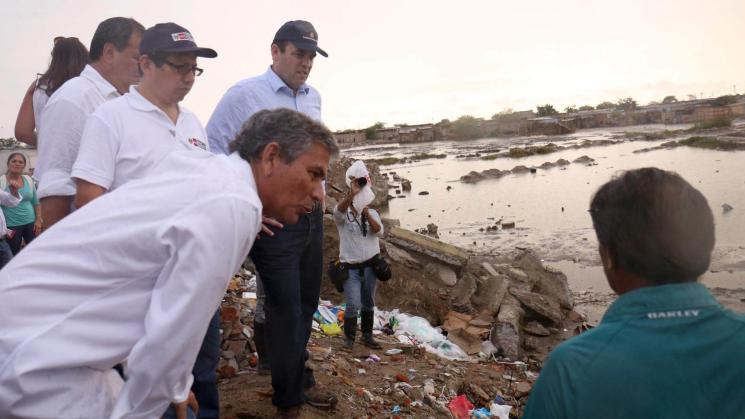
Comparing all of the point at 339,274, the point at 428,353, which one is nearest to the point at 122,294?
the point at 339,274

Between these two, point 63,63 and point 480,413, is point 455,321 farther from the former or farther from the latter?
point 63,63

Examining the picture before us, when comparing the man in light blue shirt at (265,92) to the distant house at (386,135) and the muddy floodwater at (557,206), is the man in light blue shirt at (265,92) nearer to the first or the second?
the muddy floodwater at (557,206)

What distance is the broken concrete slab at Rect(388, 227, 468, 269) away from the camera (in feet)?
28.0

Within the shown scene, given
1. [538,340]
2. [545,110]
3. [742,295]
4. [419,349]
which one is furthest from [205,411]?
[545,110]

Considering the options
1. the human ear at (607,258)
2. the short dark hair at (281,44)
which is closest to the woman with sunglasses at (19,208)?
the short dark hair at (281,44)

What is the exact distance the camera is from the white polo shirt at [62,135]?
290cm

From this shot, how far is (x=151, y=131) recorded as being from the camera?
288 cm

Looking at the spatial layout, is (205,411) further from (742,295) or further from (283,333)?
(742,295)

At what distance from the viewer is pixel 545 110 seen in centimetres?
8238

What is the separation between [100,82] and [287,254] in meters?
1.33

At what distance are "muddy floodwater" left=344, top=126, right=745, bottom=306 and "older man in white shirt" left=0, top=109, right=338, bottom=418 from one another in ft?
12.8

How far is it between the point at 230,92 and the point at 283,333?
1.60 meters

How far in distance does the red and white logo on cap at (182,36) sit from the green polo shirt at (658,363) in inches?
92.7

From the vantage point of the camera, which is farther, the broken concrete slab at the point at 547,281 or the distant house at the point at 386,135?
the distant house at the point at 386,135
